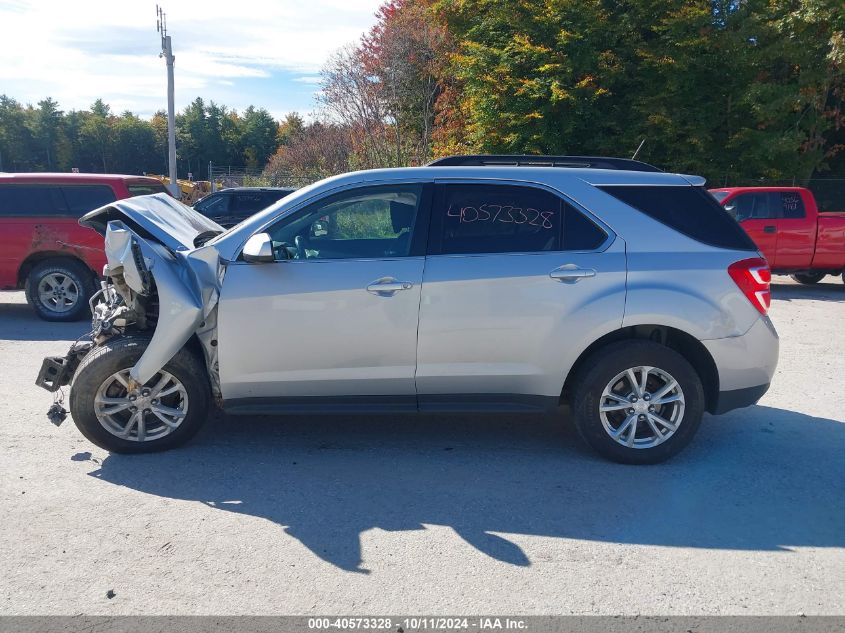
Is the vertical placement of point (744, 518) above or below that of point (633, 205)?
below

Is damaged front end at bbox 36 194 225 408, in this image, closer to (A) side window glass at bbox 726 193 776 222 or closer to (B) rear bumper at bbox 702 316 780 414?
(B) rear bumper at bbox 702 316 780 414

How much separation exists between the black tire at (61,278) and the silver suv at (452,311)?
5.62m

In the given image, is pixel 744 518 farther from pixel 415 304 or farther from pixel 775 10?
pixel 775 10

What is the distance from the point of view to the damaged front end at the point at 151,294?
488cm

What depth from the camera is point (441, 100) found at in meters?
25.1

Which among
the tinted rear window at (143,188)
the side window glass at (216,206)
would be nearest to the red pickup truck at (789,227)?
the tinted rear window at (143,188)

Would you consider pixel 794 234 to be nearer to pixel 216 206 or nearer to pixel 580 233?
pixel 580 233

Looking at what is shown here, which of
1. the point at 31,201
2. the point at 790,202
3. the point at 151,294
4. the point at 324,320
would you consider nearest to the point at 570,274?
the point at 324,320

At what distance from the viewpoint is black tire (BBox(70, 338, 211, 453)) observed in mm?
4984

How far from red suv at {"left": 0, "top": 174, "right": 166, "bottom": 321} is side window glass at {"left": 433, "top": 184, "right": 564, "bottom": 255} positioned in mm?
6782

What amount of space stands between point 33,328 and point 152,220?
5571mm

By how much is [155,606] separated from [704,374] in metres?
3.71

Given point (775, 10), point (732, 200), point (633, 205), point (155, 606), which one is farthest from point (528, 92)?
point (155, 606)

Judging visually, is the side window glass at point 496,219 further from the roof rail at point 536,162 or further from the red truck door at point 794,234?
the red truck door at point 794,234
